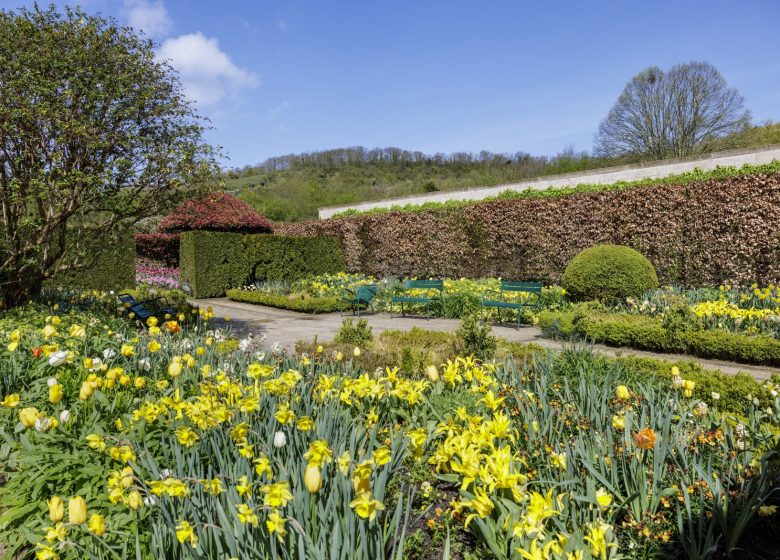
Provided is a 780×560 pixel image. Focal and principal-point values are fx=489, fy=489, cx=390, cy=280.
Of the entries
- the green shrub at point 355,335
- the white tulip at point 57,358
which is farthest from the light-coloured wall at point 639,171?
the white tulip at point 57,358

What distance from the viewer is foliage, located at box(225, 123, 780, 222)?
34.8 m

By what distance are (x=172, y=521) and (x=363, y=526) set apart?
667 mm

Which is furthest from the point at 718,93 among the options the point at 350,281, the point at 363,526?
the point at 363,526

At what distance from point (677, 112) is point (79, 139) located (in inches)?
1005

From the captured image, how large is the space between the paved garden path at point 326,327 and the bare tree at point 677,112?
776 inches

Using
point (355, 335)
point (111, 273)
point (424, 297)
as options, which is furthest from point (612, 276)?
point (111, 273)

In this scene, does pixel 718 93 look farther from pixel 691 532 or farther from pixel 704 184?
pixel 691 532

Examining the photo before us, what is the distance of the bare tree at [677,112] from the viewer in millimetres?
22891

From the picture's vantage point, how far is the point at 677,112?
2342 cm

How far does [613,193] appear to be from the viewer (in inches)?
444

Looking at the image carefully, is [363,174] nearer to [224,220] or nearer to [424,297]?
[224,220]

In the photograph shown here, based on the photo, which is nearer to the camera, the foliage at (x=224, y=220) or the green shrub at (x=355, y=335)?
the green shrub at (x=355, y=335)

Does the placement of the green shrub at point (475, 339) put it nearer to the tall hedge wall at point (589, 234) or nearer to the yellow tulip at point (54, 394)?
the yellow tulip at point (54, 394)

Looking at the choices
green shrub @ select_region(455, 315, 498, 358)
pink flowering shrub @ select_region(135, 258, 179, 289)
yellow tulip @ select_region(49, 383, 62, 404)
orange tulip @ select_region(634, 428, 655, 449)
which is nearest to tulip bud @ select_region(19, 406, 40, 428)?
yellow tulip @ select_region(49, 383, 62, 404)
